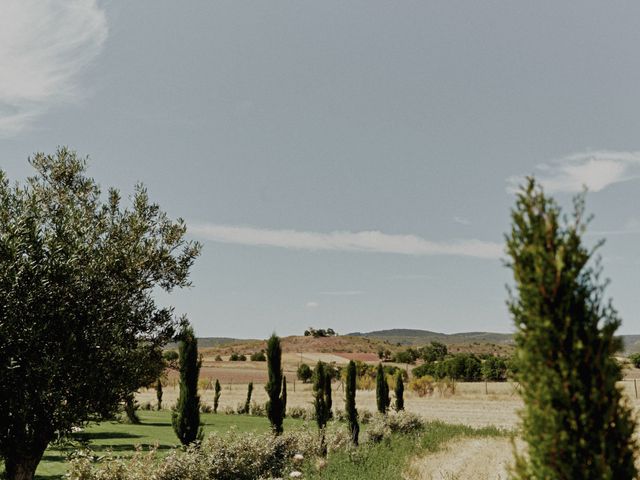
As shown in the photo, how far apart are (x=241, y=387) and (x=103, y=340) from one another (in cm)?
4865

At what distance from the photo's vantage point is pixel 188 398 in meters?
20.1

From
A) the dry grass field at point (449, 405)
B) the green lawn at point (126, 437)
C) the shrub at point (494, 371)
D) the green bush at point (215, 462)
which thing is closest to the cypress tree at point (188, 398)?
the green lawn at point (126, 437)

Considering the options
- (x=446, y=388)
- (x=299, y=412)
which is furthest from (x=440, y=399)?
(x=299, y=412)

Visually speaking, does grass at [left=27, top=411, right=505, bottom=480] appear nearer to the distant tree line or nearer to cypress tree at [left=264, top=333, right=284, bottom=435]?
cypress tree at [left=264, top=333, right=284, bottom=435]

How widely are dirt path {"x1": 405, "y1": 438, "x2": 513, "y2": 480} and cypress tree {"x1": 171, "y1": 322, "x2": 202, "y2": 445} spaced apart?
8.26 meters

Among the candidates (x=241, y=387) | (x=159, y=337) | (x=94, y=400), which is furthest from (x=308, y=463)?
(x=241, y=387)

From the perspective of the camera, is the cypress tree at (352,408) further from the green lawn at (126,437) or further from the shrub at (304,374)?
the shrub at (304,374)

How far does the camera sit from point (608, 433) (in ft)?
18.3

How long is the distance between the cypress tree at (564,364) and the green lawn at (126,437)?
11735 mm

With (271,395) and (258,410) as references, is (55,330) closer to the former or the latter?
(271,395)

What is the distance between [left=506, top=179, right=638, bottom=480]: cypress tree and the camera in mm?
5441

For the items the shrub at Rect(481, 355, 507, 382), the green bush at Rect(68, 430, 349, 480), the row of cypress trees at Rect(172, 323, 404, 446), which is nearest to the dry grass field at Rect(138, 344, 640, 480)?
the green bush at Rect(68, 430, 349, 480)

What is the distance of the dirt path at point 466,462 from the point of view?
15.5m

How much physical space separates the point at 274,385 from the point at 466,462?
10.3 meters
